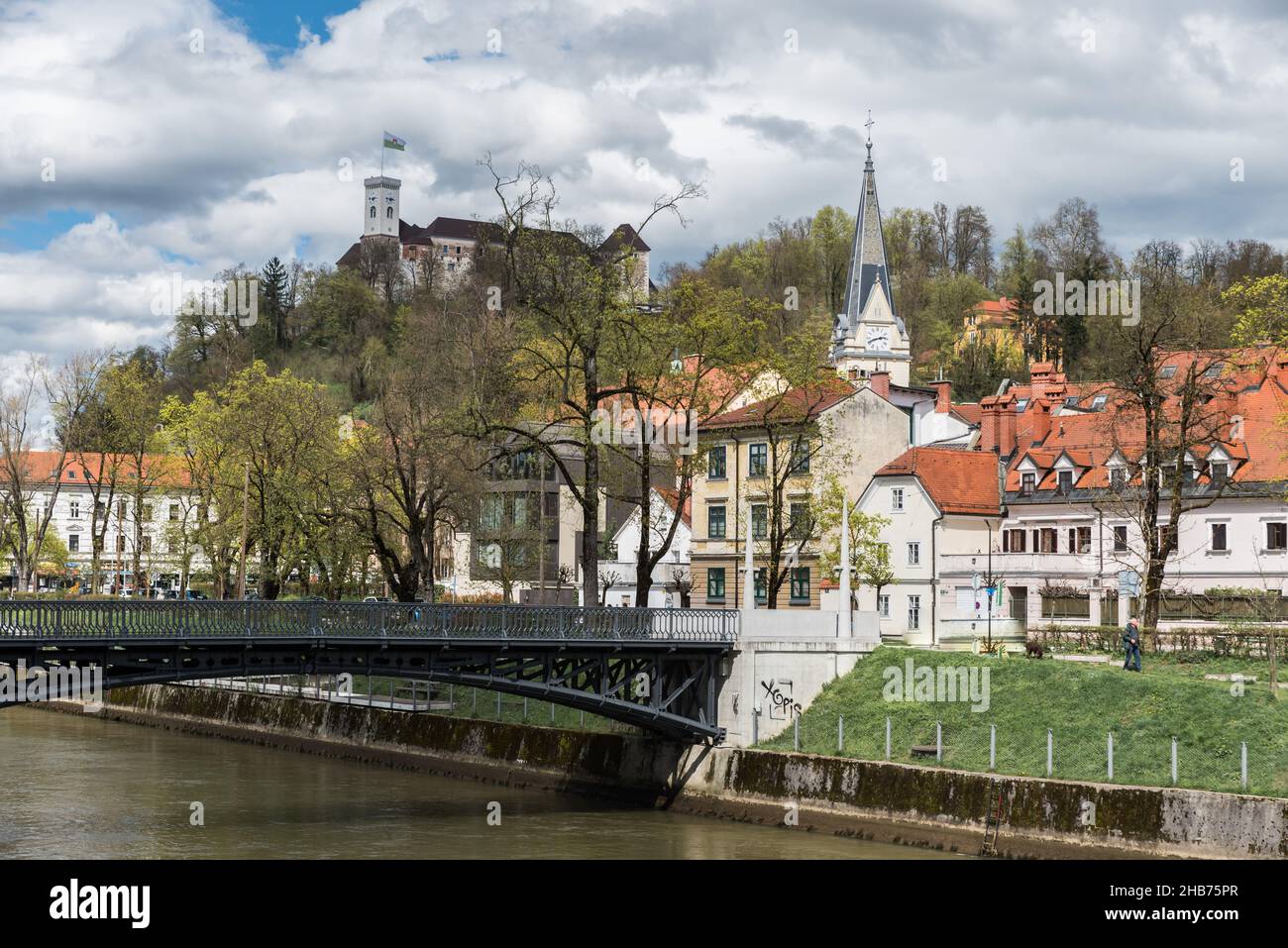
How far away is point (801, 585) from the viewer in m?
65.2

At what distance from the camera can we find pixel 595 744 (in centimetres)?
4319

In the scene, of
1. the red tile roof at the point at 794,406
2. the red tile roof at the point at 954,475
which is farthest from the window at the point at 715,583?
the red tile roof at the point at 954,475

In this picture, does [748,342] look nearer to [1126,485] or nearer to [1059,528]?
[1126,485]

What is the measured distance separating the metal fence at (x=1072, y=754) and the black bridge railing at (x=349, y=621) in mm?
4208

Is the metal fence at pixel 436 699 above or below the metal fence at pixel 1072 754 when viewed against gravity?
below

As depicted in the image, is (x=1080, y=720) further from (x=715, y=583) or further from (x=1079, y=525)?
(x=715, y=583)

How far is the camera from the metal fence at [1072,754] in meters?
31.3

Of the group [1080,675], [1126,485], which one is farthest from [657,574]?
[1080,675]

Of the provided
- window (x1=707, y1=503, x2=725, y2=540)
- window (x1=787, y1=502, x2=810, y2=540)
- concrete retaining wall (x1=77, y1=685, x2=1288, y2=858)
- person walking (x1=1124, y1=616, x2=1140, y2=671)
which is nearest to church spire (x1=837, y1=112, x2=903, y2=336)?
window (x1=707, y1=503, x2=725, y2=540)

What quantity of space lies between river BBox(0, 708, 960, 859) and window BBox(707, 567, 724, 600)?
2125cm

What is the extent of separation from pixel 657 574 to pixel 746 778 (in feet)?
120

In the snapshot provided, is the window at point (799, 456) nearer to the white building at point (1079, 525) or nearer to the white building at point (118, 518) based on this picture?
the white building at point (1079, 525)

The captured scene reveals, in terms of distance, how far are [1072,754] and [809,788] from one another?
5936 mm

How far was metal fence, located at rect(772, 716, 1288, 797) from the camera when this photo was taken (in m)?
31.3
